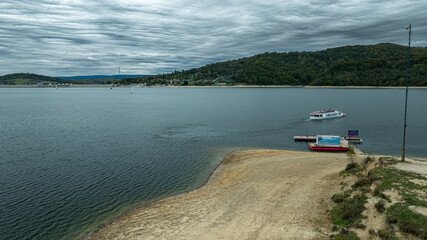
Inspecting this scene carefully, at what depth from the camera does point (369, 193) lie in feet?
64.8

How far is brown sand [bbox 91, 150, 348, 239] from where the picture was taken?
57.1ft

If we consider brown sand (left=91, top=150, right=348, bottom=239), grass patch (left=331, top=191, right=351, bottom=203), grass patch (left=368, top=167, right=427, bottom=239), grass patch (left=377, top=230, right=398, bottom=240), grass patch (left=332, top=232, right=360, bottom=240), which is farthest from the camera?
grass patch (left=331, top=191, right=351, bottom=203)

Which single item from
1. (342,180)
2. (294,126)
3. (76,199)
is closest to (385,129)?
(294,126)

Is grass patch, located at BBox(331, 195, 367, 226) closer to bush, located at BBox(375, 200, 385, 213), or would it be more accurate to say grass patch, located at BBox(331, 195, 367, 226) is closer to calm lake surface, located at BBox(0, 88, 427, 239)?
bush, located at BBox(375, 200, 385, 213)

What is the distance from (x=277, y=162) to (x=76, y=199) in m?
23.7

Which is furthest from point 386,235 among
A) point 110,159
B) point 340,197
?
point 110,159

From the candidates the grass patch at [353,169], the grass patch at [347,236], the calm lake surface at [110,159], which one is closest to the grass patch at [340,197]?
the grass patch at [347,236]

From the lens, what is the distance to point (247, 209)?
20766 millimetres

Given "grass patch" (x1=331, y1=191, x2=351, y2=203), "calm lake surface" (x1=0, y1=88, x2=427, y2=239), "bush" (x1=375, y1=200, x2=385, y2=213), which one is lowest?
"calm lake surface" (x1=0, y1=88, x2=427, y2=239)

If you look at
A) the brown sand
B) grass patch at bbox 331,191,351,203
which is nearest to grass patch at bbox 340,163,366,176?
the brown sand

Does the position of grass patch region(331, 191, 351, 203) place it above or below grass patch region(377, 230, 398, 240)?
below

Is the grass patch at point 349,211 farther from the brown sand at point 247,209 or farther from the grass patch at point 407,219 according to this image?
the grass patch at point 407,219

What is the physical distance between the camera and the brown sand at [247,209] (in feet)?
57.1

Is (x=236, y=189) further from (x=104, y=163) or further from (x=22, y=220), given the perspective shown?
(x=104, y=163)
